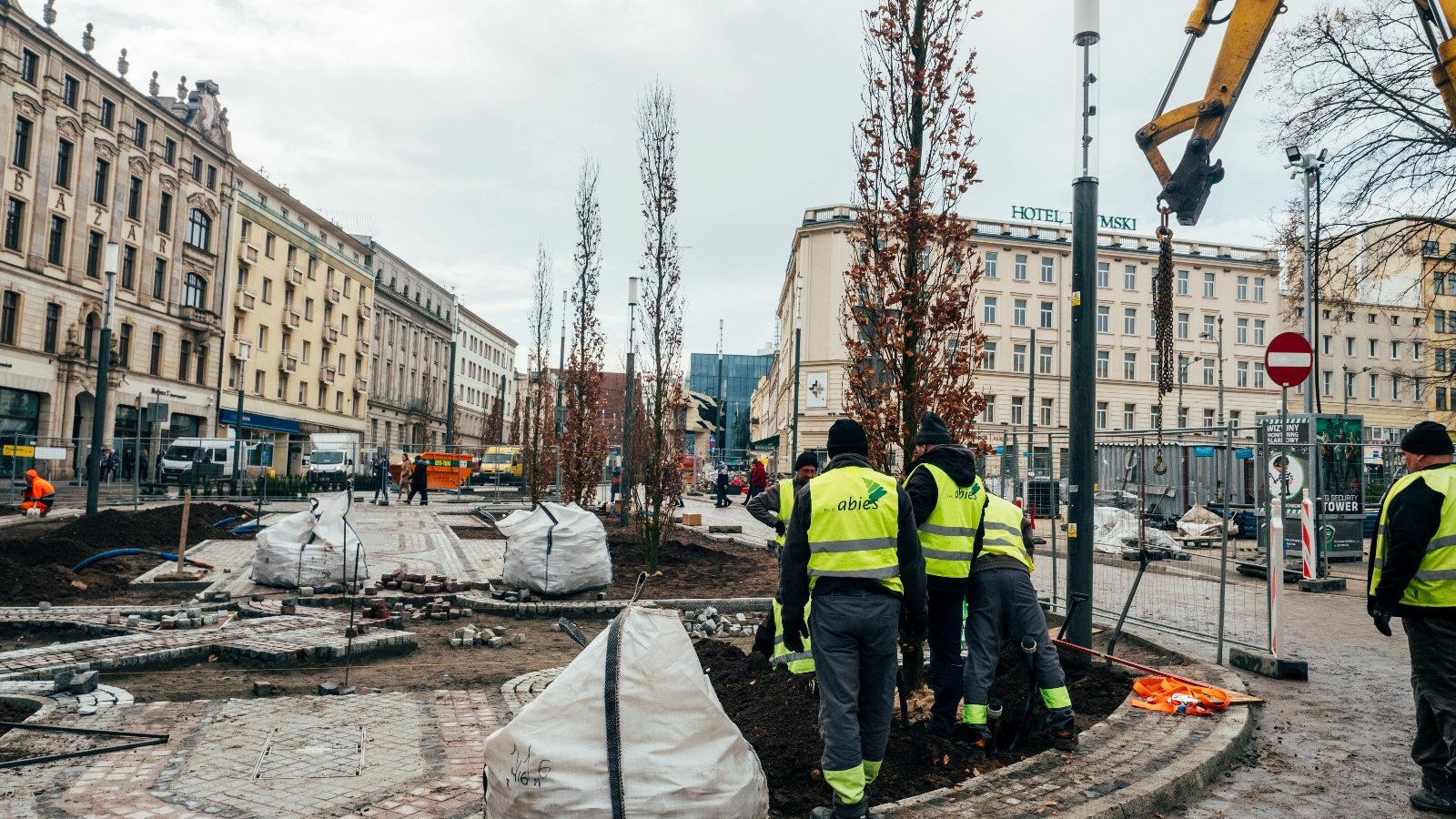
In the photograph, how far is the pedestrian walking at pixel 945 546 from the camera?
5.74 metres

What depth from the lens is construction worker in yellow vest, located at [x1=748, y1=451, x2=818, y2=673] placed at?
620 cm

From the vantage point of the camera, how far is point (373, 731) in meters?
6.04

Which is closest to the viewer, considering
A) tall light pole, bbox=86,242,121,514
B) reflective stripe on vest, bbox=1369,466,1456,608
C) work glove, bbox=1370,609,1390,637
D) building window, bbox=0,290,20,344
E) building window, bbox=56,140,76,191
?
→ reflective stripe on vest, bbox=1369,466,1456,608

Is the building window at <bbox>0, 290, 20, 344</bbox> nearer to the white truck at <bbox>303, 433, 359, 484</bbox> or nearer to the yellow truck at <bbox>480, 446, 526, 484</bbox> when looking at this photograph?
the white truck at <bbox>303, 433, 359, 484</bbox>

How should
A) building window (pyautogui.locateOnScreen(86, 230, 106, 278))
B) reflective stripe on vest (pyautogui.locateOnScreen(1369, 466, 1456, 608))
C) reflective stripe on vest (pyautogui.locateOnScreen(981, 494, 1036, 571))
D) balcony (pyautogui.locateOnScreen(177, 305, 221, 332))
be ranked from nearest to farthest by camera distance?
reflective stripe on vest (pyautogui.locateOnScreen(1369, 466, 1456, 608)) < reflective stripe on vest (pyautogui.locateOnScreen(981, 494, 1036, 571)) < building window (pyautogui.locateOnScreen(86, 230, 106, 278)) < balcony (pyautogui.locateOnScreen(177, 305, 221, 332))

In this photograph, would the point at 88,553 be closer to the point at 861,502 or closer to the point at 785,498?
the point at 785,498

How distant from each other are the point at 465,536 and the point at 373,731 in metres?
15.9

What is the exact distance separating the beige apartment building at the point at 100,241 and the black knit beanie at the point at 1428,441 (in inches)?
1286

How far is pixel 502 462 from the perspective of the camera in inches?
1816

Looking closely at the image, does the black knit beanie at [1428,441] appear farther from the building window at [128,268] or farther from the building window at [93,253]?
the building window at [128,268]

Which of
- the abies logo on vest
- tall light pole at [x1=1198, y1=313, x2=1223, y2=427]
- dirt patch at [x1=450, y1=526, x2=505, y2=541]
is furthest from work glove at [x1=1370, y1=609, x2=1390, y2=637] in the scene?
tall light pole at [x1=1198, y1=313, x2=1223, y2=427]

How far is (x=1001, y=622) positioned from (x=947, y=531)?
2.45ft

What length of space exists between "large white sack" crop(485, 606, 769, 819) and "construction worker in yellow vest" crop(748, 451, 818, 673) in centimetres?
172

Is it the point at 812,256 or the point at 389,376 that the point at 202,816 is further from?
the point at 389,376
